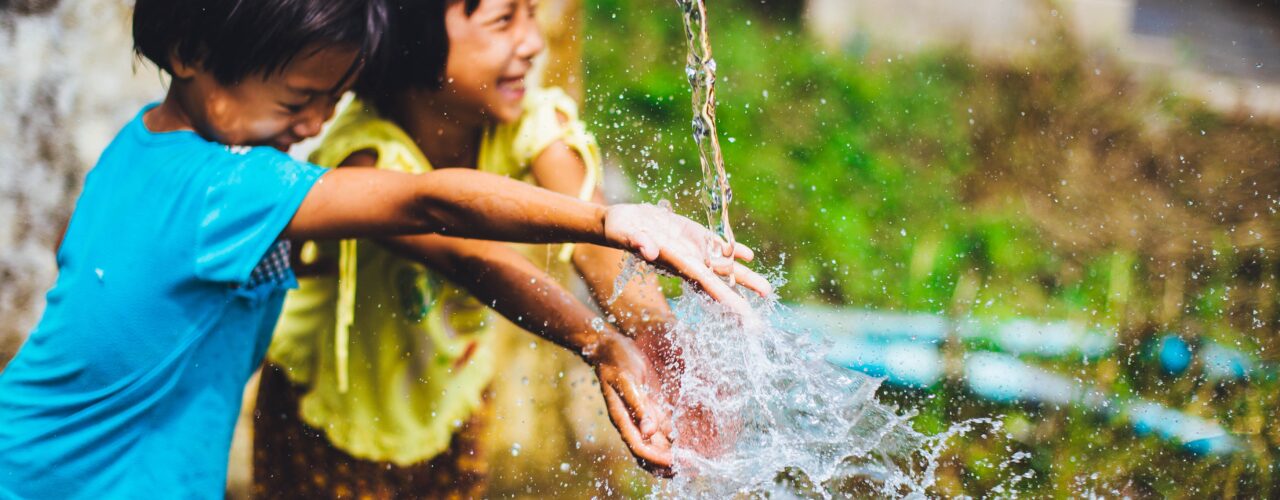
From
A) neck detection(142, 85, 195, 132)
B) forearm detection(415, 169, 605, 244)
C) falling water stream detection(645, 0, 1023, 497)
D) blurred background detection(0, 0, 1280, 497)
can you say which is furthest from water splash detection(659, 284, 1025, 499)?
A: blurred background detection(0, 0, 1280, 497)

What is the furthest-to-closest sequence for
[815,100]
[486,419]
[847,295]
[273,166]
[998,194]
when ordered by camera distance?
[815,100] < [998,194] < [847,295] < [486,419] < [273,166]

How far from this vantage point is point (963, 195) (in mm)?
3412

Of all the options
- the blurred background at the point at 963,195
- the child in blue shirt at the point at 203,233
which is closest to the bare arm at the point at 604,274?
the child in blue shirt at the point at 203,233

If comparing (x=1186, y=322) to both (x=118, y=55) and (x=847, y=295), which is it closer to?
(x=847, y=295)

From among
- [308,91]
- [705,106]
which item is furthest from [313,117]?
[705,106]

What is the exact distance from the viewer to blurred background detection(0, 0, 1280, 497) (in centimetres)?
226

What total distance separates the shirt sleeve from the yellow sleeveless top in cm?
49

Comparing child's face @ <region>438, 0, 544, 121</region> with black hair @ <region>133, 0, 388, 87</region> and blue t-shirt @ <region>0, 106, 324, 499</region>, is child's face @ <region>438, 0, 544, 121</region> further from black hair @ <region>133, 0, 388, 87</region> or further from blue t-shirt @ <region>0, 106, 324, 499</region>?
blue t-shirt @ <region>0, 106, 324, 499</region>

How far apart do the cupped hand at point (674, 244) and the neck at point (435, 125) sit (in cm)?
70

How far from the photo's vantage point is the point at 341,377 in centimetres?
190

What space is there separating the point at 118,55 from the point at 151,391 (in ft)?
3.62

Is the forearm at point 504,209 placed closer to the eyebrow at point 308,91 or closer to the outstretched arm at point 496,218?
the outstretched arm at point 496,218

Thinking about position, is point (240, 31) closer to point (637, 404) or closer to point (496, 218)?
point (496, 218)

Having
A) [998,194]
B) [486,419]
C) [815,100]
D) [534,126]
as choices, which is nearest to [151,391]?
[534,126]
